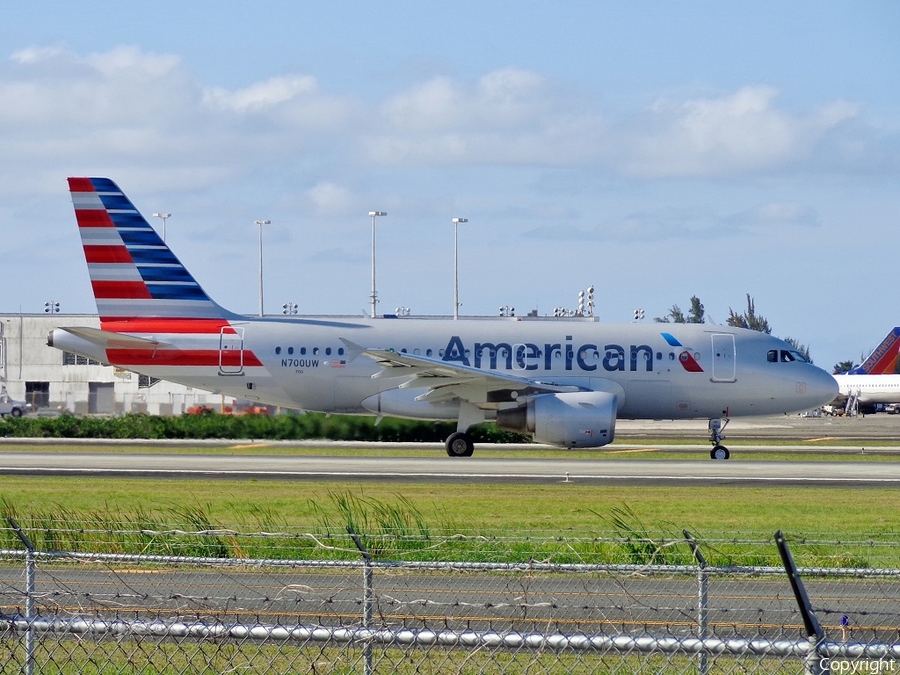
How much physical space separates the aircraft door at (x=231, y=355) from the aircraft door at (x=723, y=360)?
1454 centimetres

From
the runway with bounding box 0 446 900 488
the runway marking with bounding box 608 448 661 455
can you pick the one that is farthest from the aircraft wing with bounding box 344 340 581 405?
the runway marking with bounding box 608 448 661 455

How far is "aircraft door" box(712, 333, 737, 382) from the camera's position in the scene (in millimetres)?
37188

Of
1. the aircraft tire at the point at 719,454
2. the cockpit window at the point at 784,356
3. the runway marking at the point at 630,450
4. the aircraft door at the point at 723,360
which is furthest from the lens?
the runway marking at the point at 630,450

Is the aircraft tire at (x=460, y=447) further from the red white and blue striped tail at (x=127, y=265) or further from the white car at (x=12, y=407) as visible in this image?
the white car at (x=12, y=407)

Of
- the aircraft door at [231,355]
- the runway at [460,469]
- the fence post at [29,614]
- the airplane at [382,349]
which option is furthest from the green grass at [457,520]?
the aircraft door at [231,355]

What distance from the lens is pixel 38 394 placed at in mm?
67625

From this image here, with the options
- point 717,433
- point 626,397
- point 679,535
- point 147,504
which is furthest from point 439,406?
point 679,535

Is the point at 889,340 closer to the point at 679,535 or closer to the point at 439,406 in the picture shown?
the point at 439,406

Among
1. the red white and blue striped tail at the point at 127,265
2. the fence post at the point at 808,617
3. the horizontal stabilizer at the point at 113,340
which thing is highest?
the red white and blue striped tail at the point at 127,265

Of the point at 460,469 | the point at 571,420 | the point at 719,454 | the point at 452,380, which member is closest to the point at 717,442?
the point at 719,454

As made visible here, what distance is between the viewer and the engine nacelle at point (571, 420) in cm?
3356

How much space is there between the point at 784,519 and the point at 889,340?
79.3 meters

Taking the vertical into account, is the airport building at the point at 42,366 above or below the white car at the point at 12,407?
above

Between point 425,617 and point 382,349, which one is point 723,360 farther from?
point 425,617
